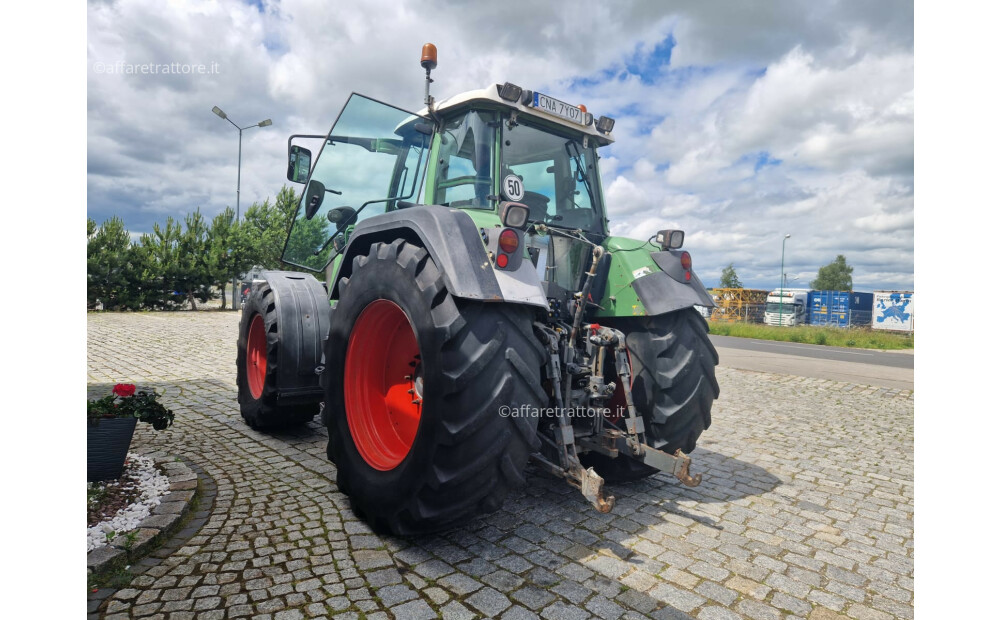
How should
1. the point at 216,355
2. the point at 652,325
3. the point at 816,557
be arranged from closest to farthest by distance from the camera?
the point at 816,557 → the point at 652,325 → the point at 216,355

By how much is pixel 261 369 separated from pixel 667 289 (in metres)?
3.91

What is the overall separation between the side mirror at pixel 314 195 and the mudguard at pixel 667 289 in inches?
98.7

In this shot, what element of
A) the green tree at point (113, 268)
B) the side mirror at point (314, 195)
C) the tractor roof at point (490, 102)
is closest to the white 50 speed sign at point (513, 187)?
the tractor roof at point (490, 102)

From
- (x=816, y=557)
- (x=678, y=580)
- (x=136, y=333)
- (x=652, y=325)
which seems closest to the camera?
(x=678, y=580)

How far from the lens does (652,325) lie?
366cm

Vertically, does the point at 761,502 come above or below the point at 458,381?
below

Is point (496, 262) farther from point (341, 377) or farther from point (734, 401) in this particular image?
point (734, 401)

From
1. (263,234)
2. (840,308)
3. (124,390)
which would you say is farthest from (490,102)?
(840,308)

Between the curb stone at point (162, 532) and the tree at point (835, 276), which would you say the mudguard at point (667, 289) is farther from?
the tree at point (835, 276)

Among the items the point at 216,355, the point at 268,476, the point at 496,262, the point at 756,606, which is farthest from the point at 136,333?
the point at 756,606

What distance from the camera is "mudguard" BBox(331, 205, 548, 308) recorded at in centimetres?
266

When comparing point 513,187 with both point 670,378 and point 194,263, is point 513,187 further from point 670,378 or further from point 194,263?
point 194,263

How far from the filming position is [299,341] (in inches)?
185

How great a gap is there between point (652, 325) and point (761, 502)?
1.49m
